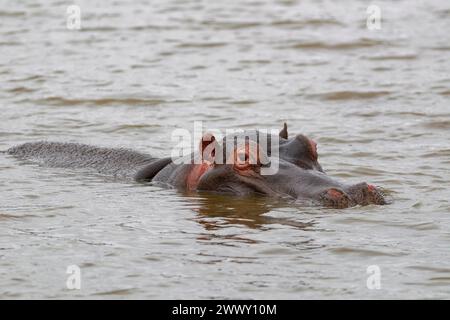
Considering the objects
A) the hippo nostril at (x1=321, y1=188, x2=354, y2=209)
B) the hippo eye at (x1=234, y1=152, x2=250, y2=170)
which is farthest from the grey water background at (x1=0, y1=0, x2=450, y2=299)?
the hippo eye at (x1=234, y1=152, x2=250, y2=170)

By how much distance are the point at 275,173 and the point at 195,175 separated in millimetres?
955

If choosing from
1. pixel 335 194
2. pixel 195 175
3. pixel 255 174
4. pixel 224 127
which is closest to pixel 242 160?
pixel 255 174

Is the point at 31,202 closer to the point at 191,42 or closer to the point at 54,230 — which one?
the point at 54,230

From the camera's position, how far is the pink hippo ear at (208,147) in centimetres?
998

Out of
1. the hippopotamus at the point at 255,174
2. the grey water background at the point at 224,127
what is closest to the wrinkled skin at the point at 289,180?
the hippopotamus at the point at 255,174

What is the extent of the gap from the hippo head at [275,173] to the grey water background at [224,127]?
0.12m

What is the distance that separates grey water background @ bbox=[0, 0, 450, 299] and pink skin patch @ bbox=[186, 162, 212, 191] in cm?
15

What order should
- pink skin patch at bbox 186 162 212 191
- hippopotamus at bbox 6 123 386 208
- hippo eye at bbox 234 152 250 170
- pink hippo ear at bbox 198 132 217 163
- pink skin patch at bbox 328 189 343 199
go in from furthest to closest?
1. pink skin patch at bbox 186 162 212 191
2. pink hippo ear at bbox 198 132 217 163
3. hippo eye at bbox 234 152 250 170
4. hippopotamus at bbox 6 123 386 208
5. pink skin patch at bbox 328 189 343 199

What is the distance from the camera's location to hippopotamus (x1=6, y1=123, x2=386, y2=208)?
9469 mm

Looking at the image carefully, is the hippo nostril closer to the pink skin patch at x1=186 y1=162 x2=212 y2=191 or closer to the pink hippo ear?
Answer: the pink hippo ear

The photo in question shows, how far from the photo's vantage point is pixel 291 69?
17797 millimetres

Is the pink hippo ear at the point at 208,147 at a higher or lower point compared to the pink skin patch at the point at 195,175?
higher

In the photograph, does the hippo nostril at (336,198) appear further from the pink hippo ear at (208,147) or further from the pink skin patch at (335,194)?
the pink hippo ear at (208,147)

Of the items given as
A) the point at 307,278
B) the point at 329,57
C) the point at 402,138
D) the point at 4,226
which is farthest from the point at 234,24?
the point at 307,278
